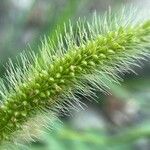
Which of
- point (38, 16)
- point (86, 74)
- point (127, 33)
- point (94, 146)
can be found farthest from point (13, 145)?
point (38, 16)

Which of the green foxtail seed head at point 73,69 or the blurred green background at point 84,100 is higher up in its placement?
the blurred green background at point 84,100

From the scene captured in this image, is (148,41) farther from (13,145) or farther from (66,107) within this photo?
(13,145)

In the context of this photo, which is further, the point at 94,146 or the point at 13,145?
the point at 94,146

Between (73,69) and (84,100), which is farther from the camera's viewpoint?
(84,100)

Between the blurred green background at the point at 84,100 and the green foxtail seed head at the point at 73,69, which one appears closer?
the green foxtail seed head at the point at 73,69

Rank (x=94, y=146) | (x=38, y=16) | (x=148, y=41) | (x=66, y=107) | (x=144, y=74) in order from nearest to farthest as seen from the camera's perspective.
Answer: (x=148, y=41) < (x=66, y=107) < (x=94, y=146) < (x=38, y=16) < (x=144, y=74)
